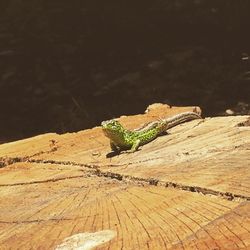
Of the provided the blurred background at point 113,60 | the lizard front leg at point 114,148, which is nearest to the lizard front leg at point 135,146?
the lizard front leg at point 114,148

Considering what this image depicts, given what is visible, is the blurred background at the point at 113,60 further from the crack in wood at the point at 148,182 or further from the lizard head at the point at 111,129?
the crack in wood at the point at 148,182

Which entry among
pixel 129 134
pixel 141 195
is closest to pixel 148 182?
pixel 141 195

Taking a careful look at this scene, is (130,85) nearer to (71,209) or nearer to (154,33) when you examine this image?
(154,33)

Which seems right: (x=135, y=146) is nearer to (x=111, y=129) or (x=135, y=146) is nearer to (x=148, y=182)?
(x=111, y=129)

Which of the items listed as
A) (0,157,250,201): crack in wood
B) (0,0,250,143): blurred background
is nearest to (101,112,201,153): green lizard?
(0,157,250,201): crack in wood

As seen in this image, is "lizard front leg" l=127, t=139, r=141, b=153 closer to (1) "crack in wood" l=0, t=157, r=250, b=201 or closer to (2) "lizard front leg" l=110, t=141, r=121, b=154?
(2) "lizard front leg" l=110, t=141, r=121, b=154

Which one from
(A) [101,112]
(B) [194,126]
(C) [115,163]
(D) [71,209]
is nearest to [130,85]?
(A) [101,112]
